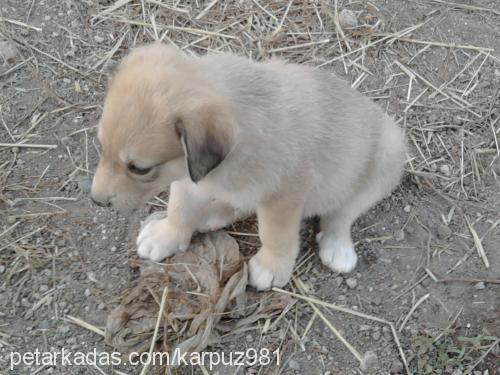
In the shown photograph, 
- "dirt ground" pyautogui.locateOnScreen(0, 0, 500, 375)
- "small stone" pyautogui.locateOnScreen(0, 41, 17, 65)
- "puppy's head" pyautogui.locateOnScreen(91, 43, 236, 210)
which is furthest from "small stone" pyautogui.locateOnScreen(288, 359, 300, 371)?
"small stone" pyautogui.locateOnScreen(0, 41, 17, 65)

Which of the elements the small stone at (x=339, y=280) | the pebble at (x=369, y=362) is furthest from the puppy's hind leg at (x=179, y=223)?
the pebble at (x=369, y=362)

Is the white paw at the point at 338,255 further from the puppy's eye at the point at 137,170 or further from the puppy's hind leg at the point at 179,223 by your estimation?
the puppy's eye at the point at 137,170

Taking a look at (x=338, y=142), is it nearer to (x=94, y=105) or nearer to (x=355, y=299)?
(x=355, y=299)

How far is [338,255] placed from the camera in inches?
152

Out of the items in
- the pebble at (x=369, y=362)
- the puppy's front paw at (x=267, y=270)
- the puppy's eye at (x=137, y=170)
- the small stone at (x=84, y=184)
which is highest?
the puppy's eye at (x=137, y=170)

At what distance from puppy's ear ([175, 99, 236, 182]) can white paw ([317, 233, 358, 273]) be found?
141 centimetres

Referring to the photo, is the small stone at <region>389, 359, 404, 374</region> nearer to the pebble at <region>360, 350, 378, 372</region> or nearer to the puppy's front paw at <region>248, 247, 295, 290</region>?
the pebble at <region>360, 350, 378, 372</region>

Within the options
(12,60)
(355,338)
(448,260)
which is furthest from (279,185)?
(12,60)

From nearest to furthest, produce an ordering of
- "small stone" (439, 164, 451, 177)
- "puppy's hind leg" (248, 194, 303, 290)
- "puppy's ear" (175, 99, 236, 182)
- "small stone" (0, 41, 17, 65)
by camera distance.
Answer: "puppy's ear" (175, 99, 236, 182)
"puppy's hind leg" (248, 194, 303, 290)
"small stone" (439, 164, 451, 177)
"small stone" (0, 41, 17, 65)

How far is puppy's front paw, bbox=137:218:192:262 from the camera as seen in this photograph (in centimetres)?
382

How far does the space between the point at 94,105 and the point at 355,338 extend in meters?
2.33

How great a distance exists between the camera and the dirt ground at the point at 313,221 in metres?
3.62

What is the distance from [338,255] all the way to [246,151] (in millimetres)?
1172

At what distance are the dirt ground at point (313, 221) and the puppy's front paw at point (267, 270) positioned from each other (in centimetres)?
20
